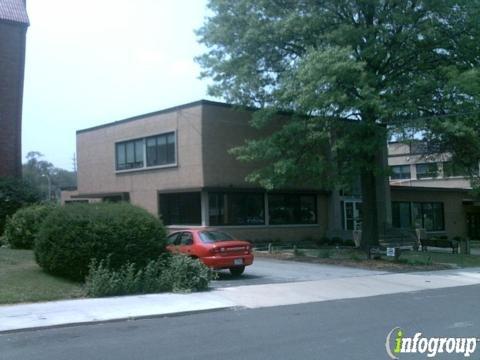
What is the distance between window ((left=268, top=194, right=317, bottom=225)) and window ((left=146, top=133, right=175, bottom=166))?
5945mm

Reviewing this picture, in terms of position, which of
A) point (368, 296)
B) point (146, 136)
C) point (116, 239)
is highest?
point (146, 136)

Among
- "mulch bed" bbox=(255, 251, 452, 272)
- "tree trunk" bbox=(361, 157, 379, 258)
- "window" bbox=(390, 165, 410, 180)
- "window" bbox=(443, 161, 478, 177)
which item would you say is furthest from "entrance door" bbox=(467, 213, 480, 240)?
"mulch bed" bbox=(255, 251, 452, 272)

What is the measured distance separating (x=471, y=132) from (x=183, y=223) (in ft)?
52.4

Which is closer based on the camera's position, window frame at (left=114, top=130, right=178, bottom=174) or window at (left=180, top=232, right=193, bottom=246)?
window at (left=180, top=232, right=193, bottom=246)

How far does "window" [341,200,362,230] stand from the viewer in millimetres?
37969

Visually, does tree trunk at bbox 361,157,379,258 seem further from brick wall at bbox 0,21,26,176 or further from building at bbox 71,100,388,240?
brick wall at bbox 0,21,26,176

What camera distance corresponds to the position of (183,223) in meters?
32.2

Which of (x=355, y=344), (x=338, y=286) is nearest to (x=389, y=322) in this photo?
(x=355, y=344)

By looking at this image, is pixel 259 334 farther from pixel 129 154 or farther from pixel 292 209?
pixel 129 154

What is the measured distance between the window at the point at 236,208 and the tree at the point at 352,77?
14.5ft

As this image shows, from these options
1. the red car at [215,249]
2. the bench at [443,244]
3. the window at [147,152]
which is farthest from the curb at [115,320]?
the bench at [443,244]

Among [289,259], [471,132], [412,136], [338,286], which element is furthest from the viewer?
[289,259]

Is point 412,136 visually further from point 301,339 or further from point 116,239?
point 301,339

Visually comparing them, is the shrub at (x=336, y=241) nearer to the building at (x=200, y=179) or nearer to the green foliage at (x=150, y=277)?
the building at (x=200, y=179)
